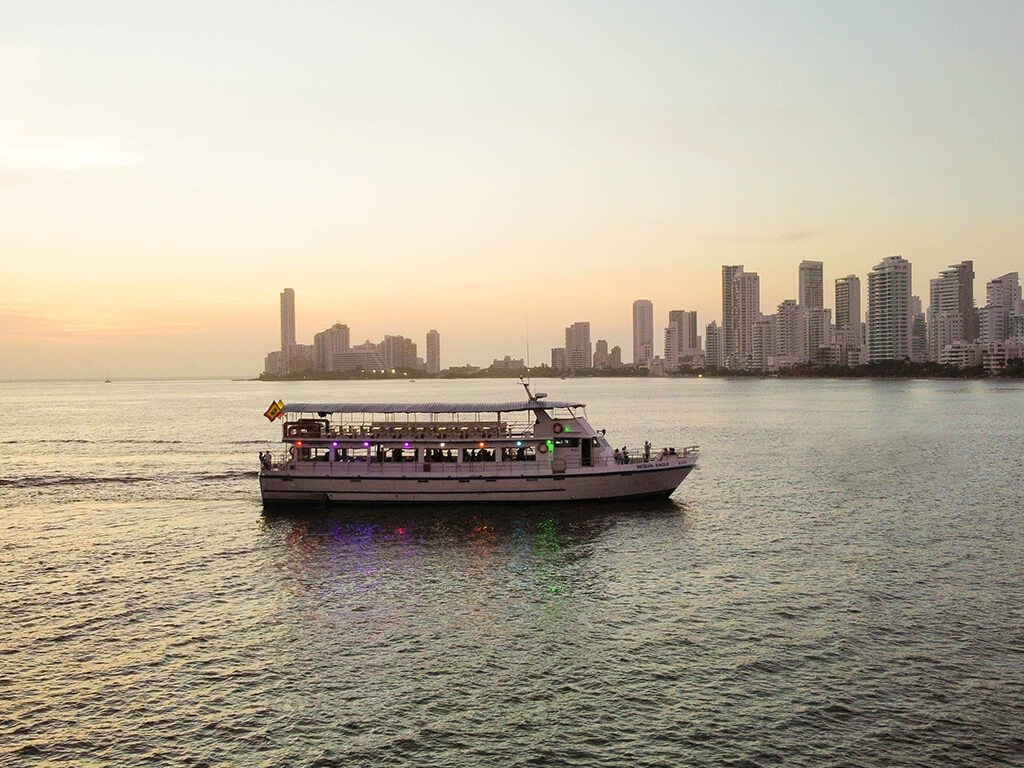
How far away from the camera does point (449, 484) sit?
177 feet

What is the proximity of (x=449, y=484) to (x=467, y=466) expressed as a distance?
5.74 feet

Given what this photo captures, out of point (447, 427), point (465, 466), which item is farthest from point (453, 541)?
point (447, 427)

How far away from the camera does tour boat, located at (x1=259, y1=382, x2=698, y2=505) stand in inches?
2126

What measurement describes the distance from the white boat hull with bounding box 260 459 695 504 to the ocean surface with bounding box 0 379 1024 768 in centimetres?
122

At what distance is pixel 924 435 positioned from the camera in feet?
351

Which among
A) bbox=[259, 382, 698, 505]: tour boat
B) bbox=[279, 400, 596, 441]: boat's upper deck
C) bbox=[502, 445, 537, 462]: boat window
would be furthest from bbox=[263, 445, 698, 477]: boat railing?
bbox=[279, 400, 596, 441]: boat's upper deck

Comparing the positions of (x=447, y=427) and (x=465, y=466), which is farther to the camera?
(x=447, y=427)

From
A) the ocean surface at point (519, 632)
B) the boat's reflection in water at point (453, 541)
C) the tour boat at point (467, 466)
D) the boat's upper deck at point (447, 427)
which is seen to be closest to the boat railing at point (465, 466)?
the tour boat at point (467, 466)

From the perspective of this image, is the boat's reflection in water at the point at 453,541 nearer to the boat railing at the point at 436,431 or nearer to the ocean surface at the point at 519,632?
the ocean surface at the point at 519,632

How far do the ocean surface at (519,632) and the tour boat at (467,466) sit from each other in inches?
62.6

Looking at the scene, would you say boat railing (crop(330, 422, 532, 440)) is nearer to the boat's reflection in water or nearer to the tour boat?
the tour boat

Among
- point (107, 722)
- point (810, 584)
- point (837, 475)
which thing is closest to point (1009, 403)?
point (837, 475)

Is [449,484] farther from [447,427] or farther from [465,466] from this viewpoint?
[447,427]

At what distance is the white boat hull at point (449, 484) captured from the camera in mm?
53906
